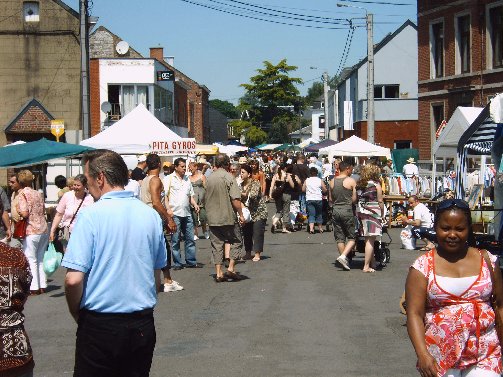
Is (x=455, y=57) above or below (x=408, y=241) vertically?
above

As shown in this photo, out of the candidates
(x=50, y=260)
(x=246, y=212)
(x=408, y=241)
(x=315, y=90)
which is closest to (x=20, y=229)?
(x=50, y=260)

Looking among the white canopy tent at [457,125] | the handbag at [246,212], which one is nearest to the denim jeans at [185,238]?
the handbag at [246,212]

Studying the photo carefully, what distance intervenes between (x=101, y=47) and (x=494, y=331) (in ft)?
177

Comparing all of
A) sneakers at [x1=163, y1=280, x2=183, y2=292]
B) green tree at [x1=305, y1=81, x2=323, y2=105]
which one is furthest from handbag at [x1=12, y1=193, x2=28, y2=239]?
green tree at [x1=305, y1=81, x2=323, y2=105]

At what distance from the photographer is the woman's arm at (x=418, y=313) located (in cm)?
472

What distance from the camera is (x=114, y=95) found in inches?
1953

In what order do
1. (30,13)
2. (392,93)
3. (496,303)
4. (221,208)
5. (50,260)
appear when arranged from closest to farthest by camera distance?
(496,303) → (50,260) → (221,208) → (30,13) → (392,93)

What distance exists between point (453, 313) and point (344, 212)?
32.9ft


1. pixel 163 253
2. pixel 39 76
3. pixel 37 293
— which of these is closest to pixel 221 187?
pixel 37 293

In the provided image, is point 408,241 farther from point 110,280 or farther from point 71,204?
point 110,280

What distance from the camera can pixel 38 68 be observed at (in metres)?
41.8

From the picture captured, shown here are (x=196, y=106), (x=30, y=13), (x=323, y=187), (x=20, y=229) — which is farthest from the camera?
(x=196, y=106)

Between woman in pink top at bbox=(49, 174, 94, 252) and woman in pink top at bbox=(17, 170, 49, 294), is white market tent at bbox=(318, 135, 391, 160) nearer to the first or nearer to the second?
woman in pink top at bbox=(49, 174, 94, 252)

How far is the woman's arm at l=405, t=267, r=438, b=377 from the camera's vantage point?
4.72m
